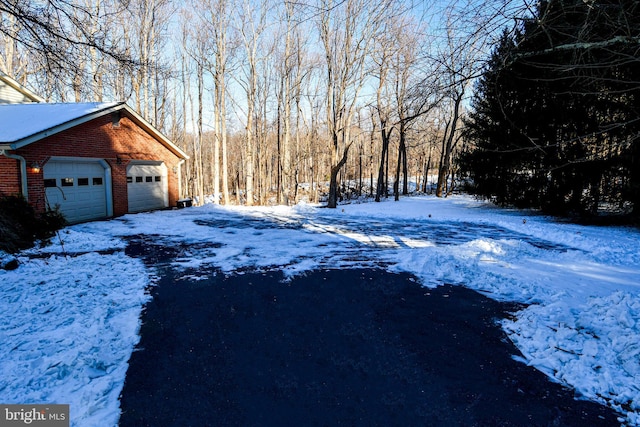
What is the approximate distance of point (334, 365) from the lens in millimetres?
3371

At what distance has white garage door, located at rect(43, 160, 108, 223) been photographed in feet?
38.6

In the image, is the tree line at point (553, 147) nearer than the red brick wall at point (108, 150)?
No

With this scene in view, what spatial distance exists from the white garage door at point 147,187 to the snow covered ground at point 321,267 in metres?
3.33

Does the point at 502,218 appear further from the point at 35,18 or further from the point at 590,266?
the point at 35,18

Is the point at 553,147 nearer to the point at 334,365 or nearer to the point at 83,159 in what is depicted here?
the point at 334,365

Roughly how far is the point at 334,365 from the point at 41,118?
47.3 feet

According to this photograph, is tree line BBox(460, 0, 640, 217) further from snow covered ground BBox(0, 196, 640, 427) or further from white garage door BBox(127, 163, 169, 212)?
white garage door BBox(127, 163, 169, 212)

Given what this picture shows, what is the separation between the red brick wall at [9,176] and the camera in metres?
10.5

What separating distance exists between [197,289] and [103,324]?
1.52 metres

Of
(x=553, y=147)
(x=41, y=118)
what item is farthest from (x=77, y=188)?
(x=553, y=147)

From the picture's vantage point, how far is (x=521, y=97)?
48.5 feet

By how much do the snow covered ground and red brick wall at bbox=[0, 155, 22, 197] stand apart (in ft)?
7.35

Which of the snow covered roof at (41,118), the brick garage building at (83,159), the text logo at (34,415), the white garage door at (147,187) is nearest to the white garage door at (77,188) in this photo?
the brick garage building at (83,159)

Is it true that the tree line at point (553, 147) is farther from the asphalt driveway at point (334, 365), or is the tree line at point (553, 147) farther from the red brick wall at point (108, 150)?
the red brick wall at point (108, 150)
